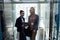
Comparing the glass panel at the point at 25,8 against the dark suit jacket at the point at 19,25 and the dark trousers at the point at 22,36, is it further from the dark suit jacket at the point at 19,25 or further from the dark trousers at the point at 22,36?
the dark trousers at the point at 22,36

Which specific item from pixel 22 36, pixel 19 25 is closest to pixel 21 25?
pixel 19 25

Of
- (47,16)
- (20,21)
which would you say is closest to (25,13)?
(20,21)

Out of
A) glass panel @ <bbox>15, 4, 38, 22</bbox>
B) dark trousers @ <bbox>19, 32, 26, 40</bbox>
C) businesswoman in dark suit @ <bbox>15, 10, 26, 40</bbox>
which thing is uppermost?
glass panel @ <bbox>15, 4, 38, 22</bbox>

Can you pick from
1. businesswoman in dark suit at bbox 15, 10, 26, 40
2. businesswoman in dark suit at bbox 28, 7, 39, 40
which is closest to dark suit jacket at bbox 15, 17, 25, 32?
businesswoman in dark suit at bbox 15, 10, 26, 40

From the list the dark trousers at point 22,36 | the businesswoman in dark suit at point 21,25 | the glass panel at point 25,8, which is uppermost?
the glass panel at point 25,8

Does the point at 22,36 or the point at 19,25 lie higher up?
the point at 19,25

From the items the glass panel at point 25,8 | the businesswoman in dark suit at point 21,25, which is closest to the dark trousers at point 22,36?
the businesswoman in dark suit at point 21,25

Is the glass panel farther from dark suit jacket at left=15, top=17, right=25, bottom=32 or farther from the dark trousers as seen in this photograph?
the dark trousers

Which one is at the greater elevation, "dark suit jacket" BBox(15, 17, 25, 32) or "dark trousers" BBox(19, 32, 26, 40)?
"dark suit jacket" BBox(15, 17, 25, 32)

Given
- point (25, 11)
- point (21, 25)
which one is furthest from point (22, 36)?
point (25, 11)

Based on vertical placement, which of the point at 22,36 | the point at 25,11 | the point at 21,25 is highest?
the point at 25,11

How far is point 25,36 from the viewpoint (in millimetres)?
2346

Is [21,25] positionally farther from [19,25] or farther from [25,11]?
[25,11]

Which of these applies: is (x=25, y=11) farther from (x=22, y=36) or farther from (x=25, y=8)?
(x=22, y=36)
